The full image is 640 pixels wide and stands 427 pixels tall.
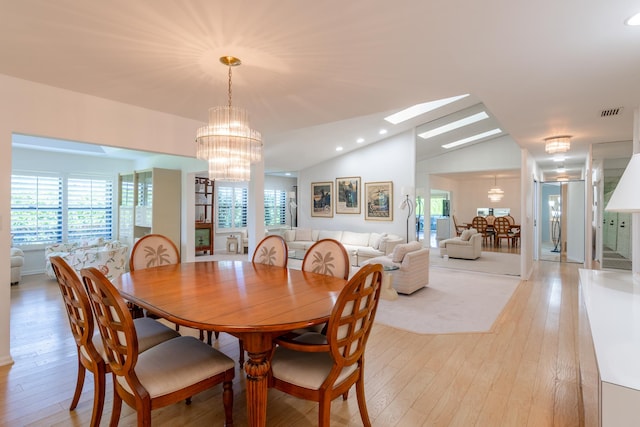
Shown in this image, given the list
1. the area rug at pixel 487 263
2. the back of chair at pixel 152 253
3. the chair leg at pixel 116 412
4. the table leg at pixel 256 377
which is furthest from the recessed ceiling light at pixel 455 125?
the chair leg at pixel 116 412

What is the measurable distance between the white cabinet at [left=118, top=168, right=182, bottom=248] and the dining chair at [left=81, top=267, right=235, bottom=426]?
5.09 m

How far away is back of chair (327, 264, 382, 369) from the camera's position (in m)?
1.56

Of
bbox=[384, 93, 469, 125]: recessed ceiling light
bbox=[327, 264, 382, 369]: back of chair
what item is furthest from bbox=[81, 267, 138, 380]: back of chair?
bbox=[384, 93, 469, 125]: recessed ceiling light

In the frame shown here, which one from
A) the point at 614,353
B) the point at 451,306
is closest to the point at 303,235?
the point at 451,306

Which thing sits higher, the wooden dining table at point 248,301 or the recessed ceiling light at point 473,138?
the recessed ceiling light at point 473,138

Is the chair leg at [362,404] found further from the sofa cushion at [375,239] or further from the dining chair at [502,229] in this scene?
the dining chair at [502,229]

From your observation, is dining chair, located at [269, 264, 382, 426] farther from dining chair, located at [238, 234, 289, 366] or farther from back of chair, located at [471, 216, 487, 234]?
back of chair, located at [471, 216, 487, 234]

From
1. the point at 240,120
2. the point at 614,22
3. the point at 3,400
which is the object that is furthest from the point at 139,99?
the point at 614,22

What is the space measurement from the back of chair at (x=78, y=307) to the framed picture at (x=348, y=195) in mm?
7043

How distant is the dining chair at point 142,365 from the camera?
1.52 meters

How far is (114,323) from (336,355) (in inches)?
42.8

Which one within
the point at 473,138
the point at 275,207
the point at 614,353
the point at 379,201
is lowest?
the point at 614,353

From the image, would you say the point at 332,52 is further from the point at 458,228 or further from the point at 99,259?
the point at 458,228

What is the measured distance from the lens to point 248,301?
1898 mm
